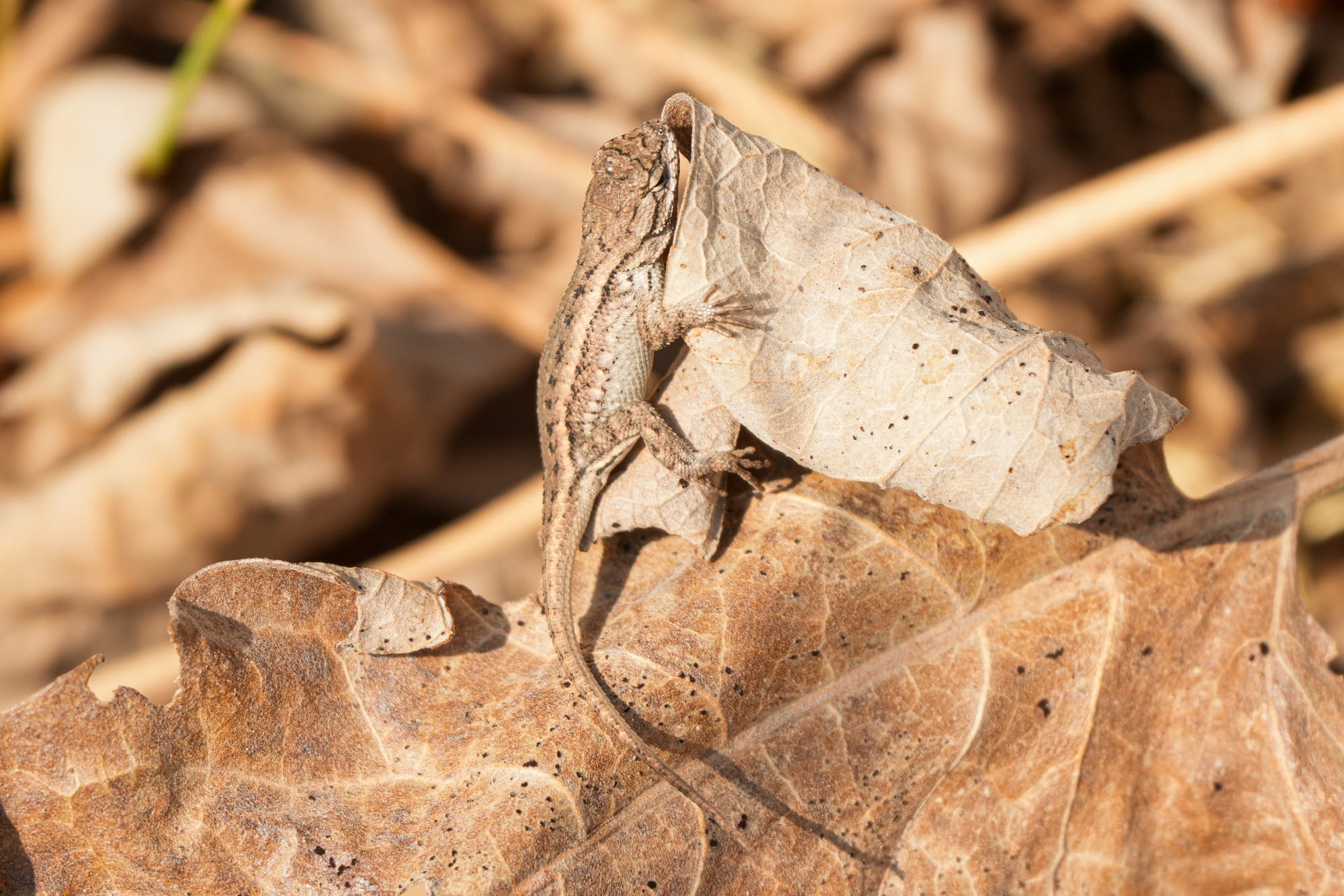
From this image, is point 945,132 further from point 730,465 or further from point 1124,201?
point 730,465

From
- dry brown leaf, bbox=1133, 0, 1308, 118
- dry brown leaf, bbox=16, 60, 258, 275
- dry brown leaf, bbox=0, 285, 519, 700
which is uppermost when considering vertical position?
dry brown leaf, bbox=1133, 0, 1308, 118

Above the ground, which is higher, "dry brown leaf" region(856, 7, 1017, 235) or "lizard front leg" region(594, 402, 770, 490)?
"dry brown leaf" region(856, 7, 1017, 235)

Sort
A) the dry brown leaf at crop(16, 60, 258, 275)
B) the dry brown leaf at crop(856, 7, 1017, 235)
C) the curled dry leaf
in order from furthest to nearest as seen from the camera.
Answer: the dry brown leaf at crop(856, 7, 1017, 235) → the dry brown leaf at crop(16, 60, 258, 275) → the curled dry leaf

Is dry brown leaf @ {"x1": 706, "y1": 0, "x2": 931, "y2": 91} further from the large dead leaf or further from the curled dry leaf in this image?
the large dead leaf

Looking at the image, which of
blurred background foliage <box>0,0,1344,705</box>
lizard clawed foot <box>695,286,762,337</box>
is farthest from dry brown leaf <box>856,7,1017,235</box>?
lizard clawed foot <box>695,286,762,337</box>

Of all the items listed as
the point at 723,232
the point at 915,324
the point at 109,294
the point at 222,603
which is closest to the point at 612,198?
the point at 723,232

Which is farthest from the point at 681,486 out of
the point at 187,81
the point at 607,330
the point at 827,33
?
the point at 827,33

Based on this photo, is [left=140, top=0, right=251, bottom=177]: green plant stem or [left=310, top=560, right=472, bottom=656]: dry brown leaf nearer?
[left=310, top=560, right=472, bottom=656]: dry brown leaf
